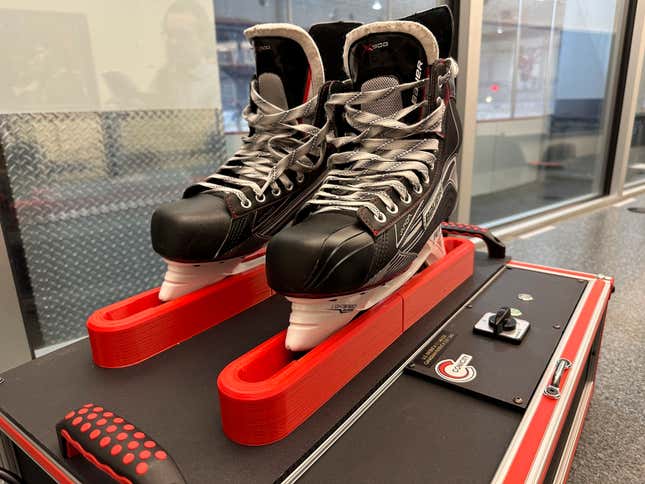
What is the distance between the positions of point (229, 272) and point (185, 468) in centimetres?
33

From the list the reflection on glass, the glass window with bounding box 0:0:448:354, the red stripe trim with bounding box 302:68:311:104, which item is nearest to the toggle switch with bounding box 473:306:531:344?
the red stripe trim with bounding box 302:68:311:104

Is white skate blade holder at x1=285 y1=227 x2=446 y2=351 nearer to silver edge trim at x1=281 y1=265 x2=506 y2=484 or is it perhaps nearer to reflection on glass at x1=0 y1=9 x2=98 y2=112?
silver edge trim at x1=281 y1=265 x2=506 y2=484

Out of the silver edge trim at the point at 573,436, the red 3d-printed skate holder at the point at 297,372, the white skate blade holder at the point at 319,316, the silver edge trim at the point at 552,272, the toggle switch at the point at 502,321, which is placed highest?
the white skate blade holder at the point at 319,316

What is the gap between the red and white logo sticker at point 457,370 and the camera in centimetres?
52

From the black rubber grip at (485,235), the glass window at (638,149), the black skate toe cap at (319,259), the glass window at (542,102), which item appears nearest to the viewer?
the black skate toe cap at (319,259)

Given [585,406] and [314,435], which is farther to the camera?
[585,406]

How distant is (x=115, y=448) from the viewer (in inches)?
14.3

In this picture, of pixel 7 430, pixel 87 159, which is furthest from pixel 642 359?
pixel 87 159

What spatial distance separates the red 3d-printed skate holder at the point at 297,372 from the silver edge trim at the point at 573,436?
0.25m

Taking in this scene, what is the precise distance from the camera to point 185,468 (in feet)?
1.31

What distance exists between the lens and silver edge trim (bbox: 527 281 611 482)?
0.40 meters

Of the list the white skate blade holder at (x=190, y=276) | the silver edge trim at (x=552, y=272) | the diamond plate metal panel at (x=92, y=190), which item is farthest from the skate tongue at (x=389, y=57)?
the diamond plate metal panel at (x=92, y=190)

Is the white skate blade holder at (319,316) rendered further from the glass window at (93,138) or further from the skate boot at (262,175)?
the glass window at (93,138)

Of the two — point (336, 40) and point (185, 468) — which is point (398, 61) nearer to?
point (336, 40)
